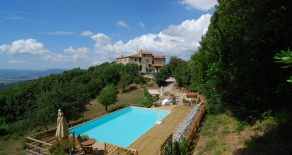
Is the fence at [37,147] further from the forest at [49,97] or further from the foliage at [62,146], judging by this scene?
the forest at [49,97]

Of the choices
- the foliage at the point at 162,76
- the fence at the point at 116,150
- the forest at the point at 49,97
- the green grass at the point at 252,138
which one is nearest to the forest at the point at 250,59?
the green grass at the point at 252,138

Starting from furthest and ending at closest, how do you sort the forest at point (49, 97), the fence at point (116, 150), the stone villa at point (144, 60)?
the stone villa at point (144, 60), the forest at point (49, 97), the fence at point (116, 150)

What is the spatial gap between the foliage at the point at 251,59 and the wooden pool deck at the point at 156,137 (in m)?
6.28

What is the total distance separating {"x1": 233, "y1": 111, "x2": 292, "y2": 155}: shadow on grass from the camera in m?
7.57

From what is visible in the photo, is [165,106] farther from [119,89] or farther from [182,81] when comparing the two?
[119,89]

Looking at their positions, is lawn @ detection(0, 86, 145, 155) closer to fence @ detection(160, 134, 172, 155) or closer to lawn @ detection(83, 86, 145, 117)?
lawn @ detection(83, 86, 145, 117)

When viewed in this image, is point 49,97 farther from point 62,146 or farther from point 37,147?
point 62,146

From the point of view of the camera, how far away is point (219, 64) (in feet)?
19.7

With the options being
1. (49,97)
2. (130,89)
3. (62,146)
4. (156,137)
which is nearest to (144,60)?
(130,89)

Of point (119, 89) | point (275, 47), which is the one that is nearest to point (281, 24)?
point (275, 47)

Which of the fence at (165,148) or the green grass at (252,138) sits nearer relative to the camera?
the green grass at (252,138)

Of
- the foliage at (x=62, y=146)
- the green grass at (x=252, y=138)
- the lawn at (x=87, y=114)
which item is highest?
the green grass at (x=252, y=138)

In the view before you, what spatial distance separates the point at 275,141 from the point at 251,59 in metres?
4.63

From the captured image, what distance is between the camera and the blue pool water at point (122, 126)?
652 inches
